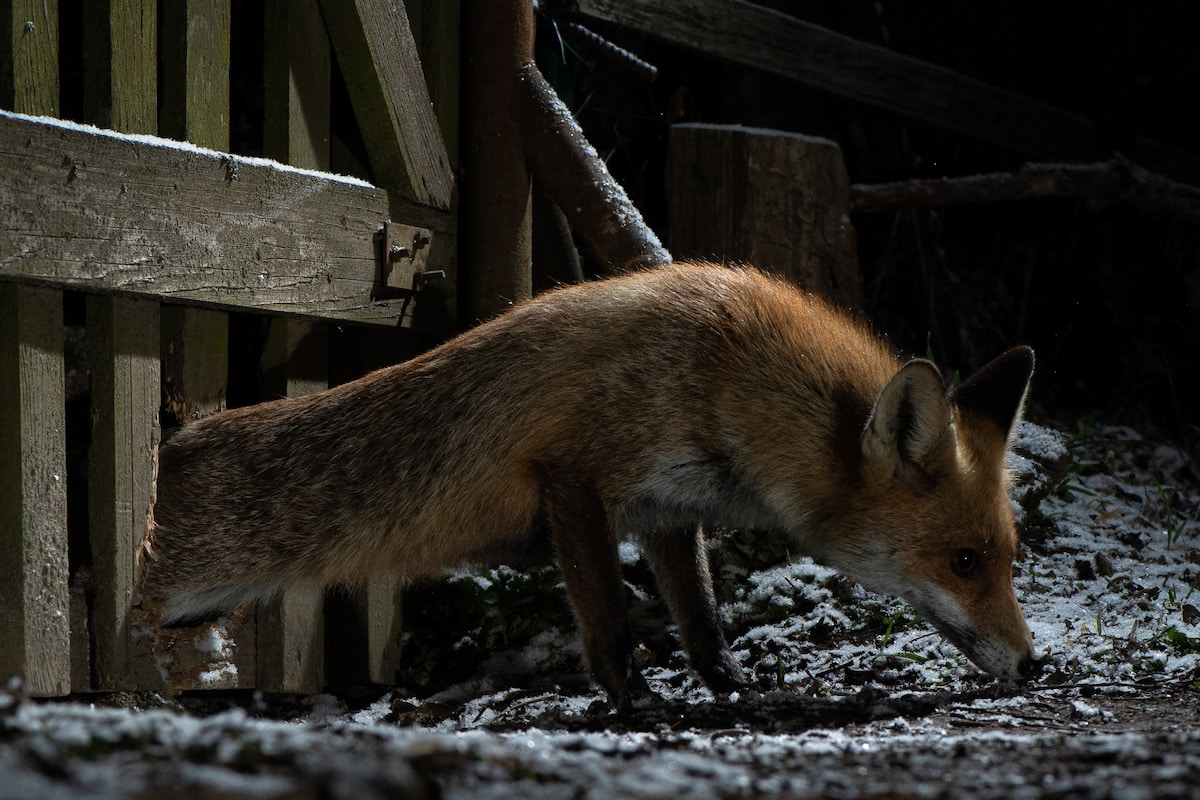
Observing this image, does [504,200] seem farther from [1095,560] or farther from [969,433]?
[1095,560]

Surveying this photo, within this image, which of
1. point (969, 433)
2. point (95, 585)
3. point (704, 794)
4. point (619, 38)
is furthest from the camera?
point (619, 38)

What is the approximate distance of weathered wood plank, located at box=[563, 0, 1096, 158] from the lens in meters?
5.40

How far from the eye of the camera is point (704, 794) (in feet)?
5.40

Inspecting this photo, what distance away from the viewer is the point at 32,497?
116 inches

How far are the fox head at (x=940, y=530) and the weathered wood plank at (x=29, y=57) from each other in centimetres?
243

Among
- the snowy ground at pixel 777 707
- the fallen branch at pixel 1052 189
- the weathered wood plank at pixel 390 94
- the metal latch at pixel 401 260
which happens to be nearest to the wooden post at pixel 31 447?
the snowy ground at pixel 777 707

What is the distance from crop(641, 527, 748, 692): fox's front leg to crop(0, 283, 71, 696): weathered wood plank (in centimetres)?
181

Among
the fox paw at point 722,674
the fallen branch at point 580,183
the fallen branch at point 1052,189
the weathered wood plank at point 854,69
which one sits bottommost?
the fox paw at point 722,674

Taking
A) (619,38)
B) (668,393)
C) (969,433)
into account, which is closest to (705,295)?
(668,393)

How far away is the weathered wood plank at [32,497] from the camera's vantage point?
9.53 feet

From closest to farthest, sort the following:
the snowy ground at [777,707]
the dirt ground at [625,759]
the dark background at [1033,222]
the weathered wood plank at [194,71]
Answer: the dirt ground at [625,759]
the snowy ground at [777,707]
the weathered wood plank at [194,71]
the dark background at [1033,222]

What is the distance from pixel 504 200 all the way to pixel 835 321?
137cm

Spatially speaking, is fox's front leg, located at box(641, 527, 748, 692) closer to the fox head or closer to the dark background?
the fox head

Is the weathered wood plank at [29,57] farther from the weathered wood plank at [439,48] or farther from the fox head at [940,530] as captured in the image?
the fox head at [940,530]
